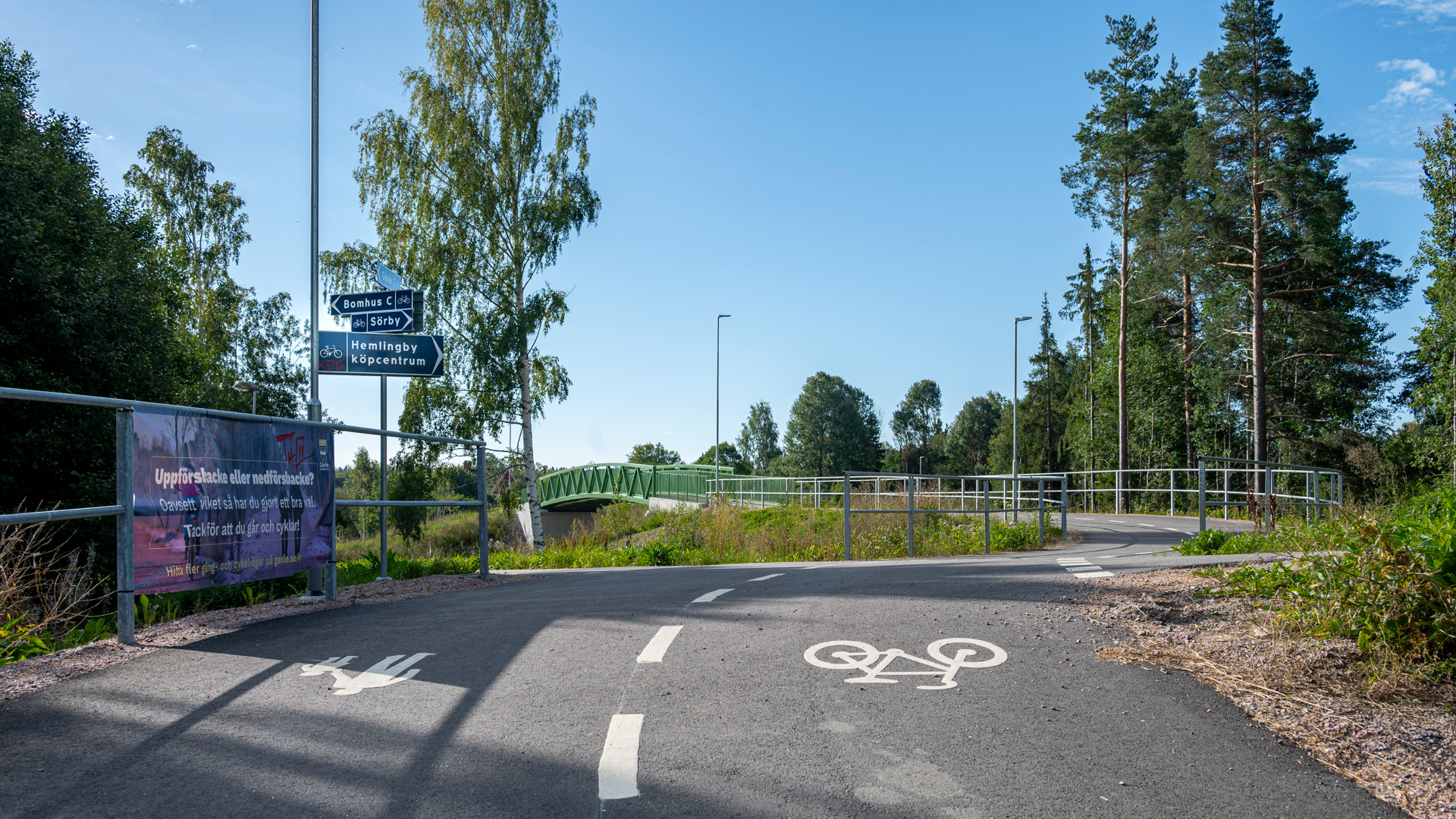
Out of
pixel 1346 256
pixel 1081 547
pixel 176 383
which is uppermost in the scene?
pixel 1346 256

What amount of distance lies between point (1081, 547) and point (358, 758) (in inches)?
562

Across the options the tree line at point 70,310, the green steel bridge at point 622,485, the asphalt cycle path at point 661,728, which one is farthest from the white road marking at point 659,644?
the green steel bridge at point 622,485

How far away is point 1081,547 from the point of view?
1535 centimetres

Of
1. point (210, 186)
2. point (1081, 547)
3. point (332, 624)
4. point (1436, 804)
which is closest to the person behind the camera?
point (1436, 804)

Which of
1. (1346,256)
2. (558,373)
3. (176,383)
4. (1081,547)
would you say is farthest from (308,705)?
(1346,256)

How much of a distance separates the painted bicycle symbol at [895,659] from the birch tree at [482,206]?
1687 cm

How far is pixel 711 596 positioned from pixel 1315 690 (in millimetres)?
4349

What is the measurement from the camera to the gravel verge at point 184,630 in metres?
4.25

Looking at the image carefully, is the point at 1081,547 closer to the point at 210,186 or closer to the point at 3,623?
the point at 3,623

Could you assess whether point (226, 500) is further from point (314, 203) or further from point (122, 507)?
point (314, 203)

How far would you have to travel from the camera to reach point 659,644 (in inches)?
202

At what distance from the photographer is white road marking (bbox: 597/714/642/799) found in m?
2.94

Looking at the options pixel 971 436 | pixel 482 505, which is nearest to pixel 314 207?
pixel 482 505

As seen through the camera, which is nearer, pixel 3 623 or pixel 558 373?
pixel 3 623
